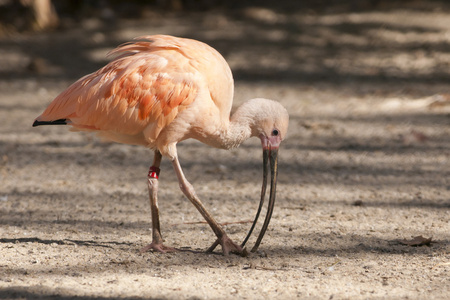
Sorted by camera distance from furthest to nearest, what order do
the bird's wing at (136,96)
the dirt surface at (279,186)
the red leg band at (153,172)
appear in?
1. the red leg band at (153,172)
2. the bird's wing at (136,96)
3. the dirt surface at (279,186)

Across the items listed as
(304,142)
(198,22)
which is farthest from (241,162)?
(198,22)

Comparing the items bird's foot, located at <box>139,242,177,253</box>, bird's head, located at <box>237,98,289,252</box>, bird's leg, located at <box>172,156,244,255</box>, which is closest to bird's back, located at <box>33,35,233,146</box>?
bird's head, located at <box>237,98,289,252</box>

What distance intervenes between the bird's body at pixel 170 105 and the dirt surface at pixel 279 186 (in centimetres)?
47

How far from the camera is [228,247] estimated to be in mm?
Result: 3988

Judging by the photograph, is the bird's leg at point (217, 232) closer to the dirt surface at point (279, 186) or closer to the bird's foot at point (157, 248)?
the dirt surface at point (279, 186)

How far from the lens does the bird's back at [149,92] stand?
3.87 metres

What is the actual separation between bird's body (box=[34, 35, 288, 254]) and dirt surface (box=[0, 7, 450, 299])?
467 mm

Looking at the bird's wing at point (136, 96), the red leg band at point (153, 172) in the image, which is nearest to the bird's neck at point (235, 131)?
the bird's wing at point (136, 96)

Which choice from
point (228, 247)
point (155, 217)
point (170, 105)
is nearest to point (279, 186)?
point (228, 247)

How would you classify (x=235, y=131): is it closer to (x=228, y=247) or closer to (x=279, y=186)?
(x=228, y=247)

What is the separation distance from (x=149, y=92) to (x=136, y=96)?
0.09 m

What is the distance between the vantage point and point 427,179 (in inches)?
218

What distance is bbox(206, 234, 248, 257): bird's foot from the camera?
3971mm

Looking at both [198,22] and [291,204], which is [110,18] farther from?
[291,204]
